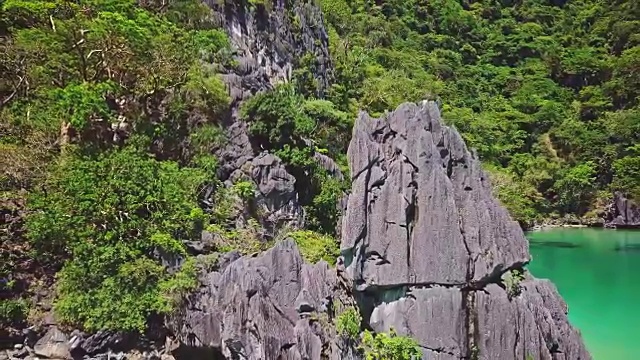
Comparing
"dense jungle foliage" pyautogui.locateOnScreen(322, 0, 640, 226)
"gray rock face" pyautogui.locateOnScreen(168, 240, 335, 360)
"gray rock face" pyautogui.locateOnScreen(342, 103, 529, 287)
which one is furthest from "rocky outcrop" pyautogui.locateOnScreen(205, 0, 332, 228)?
"gray rock face" pyautogui.locateOnScreen(342, 103, 529, 287)

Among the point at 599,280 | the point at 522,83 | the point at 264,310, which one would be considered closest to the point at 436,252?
the point at 264,310

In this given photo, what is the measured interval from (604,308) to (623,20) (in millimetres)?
40838

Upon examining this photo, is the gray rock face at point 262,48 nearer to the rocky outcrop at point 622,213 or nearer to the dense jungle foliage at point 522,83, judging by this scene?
the dense jungle foliage at point 522,83

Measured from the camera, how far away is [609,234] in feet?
107

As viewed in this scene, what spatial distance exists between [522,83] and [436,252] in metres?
43.8

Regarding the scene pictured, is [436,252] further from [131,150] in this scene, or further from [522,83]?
[522,83]

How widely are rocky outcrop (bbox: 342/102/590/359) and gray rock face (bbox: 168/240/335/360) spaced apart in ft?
2.87

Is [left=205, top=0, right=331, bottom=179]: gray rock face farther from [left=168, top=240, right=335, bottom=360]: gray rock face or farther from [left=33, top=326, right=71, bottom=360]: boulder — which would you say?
[left=33, top=326, right=71, bottom=360]: boulder

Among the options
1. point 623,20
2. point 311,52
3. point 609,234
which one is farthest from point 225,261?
point 623,20

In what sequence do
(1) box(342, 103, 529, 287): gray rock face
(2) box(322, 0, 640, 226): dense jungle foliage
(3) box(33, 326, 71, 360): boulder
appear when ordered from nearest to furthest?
1. (1) box(342, 103, 529, 287): gray rock face
2. (3) box(33, 326, 71, 360): boulder
3. (2) box(322, 0, 640, 226): dense jungle foliage

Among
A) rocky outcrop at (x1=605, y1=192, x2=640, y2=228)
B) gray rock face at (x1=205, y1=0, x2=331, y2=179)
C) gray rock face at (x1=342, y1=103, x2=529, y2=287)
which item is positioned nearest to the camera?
gray rock face at (x1=342, y1=103, x2=529, y2=287)

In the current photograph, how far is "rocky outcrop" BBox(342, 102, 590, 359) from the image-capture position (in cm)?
830

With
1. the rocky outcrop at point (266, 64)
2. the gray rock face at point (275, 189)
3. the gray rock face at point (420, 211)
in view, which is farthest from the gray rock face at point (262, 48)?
the gray rock face at point (420, 211)

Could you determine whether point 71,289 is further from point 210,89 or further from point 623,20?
point 623,20
